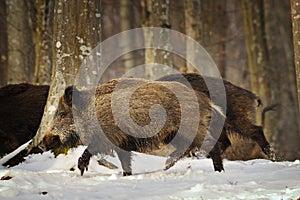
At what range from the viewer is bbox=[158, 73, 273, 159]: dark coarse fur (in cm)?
755

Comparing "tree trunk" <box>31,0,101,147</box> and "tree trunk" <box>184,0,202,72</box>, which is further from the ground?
"tree trunk" <box>184,0,202,72</box>

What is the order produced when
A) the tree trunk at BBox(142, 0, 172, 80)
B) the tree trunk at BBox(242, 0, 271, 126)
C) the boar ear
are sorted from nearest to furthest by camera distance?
1. the boar ear
2. the tree trunk at BBox(142, 0, 172, 80)
3. the tree trunk at BBox(242, 0, 271, 126)

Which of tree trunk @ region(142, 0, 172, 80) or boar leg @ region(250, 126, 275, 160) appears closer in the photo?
boar leg @ region(250, 126, 275, 160)

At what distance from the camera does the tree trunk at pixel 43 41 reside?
11371 mm

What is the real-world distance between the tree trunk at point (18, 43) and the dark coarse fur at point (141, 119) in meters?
7.19

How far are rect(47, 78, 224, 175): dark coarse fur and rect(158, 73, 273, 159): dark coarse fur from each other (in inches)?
40.9

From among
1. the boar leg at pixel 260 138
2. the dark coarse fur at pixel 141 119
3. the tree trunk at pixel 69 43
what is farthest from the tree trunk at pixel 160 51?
the dark coarse fur at pixel 141 119

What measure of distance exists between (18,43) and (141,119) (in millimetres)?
8129

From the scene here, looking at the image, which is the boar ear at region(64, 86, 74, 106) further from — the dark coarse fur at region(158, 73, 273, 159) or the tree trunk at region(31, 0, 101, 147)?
the dark coarse fur at region(158, 73, 273, 159)

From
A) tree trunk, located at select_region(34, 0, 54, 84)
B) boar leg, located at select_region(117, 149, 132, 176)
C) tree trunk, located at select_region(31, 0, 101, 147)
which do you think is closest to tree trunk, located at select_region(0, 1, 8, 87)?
tree trunk, located at select_region(34, 0, 54, 84)

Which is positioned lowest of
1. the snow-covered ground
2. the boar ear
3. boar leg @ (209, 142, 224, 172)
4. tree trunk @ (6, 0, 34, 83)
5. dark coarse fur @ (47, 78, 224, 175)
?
the snow-covered ground

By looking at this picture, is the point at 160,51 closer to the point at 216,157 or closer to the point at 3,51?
the point at 216,157

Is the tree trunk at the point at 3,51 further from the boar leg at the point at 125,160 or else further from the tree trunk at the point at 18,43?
the boar leg at the point at 125,160

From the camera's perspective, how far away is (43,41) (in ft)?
38.3
